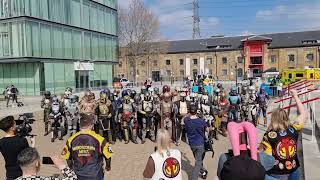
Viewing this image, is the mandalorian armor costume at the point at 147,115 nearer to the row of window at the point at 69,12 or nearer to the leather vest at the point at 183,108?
the leather vest at the point at 183,108

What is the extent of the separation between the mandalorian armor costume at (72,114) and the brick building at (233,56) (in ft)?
170

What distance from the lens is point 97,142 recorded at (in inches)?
184

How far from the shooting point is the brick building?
6894 cm

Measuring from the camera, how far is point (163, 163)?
4484mm

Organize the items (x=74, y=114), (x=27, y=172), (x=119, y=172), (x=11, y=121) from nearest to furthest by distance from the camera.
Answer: (x=27, y=172), (x=11, y=121), (x=119, y=172), (x=74, y=114)

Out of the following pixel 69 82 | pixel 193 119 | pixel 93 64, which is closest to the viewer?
pixel 193 119

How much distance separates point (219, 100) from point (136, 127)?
10.9ft

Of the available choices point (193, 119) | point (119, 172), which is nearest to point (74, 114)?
point (119, 172)

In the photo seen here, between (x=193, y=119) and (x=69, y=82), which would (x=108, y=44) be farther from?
(x=193, y=119)

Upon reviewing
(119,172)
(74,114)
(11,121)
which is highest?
(11,121)

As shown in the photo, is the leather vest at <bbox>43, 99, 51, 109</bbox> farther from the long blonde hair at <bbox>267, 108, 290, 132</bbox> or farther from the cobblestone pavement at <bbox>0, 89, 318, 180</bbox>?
the long blonde hair at <bbox>267, 108, 290, 132</bbox>

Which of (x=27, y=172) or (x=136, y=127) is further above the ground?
(x=27, y=172)

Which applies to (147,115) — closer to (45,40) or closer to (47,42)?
(45,40)

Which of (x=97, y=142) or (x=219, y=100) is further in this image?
(x=219, y=100)
